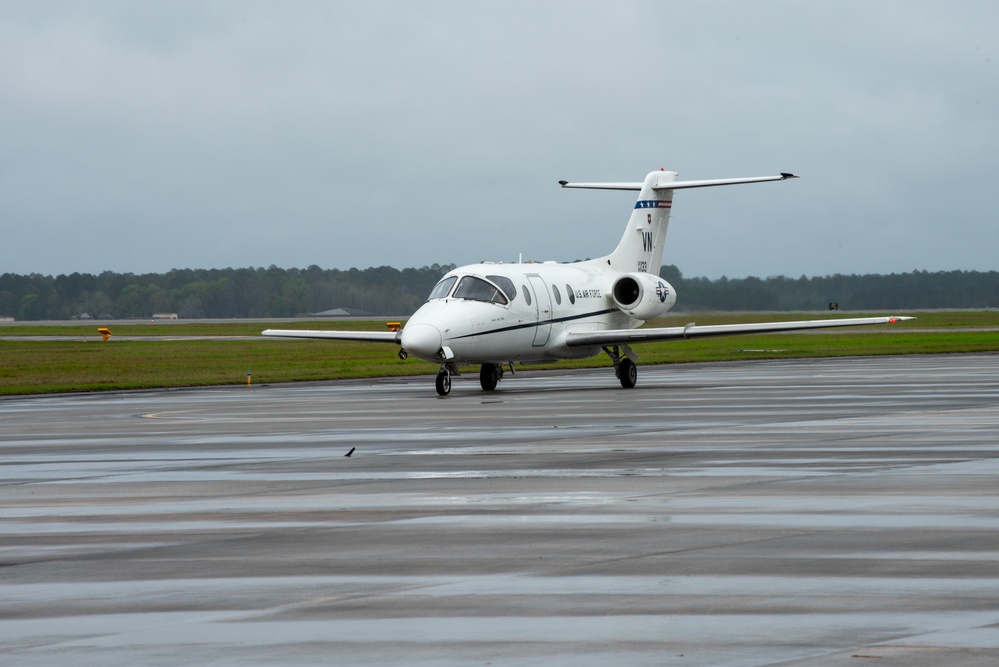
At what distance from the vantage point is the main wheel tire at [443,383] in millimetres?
29812

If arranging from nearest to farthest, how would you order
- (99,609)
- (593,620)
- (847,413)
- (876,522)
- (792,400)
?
(593,620)
(99,609)
(876,522)
(847,413)
(792,400)

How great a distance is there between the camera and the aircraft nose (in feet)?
93.9

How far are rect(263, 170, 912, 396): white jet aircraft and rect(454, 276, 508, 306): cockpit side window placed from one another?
22 millimetres

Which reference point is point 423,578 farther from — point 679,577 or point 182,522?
point 182,522

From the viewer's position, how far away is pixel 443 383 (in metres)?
29.9

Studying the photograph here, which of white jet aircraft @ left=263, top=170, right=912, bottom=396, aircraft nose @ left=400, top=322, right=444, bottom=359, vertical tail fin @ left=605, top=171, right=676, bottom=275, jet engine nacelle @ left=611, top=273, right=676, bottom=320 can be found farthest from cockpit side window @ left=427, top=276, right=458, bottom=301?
vertical tail fin @ left=605, top=171, right=676, bottom=275

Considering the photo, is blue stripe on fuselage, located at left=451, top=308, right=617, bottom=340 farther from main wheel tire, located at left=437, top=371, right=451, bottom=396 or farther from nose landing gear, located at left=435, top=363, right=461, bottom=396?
main wheel tire, located at left=437, top=371, right=451, bottom=396

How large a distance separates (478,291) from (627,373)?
403 centimetres

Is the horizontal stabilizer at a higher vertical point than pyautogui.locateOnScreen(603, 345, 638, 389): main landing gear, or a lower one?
higher

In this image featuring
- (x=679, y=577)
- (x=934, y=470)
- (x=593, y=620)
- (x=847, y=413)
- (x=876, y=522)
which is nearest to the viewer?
(x=593, y=620)

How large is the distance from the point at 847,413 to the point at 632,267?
16416mm

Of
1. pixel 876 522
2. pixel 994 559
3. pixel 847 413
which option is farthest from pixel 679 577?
pixel 847 413

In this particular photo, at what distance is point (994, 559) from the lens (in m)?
8.75

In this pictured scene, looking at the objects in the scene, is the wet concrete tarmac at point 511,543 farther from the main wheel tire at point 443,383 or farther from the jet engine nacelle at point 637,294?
the jet engine nacelle at point 637,294
